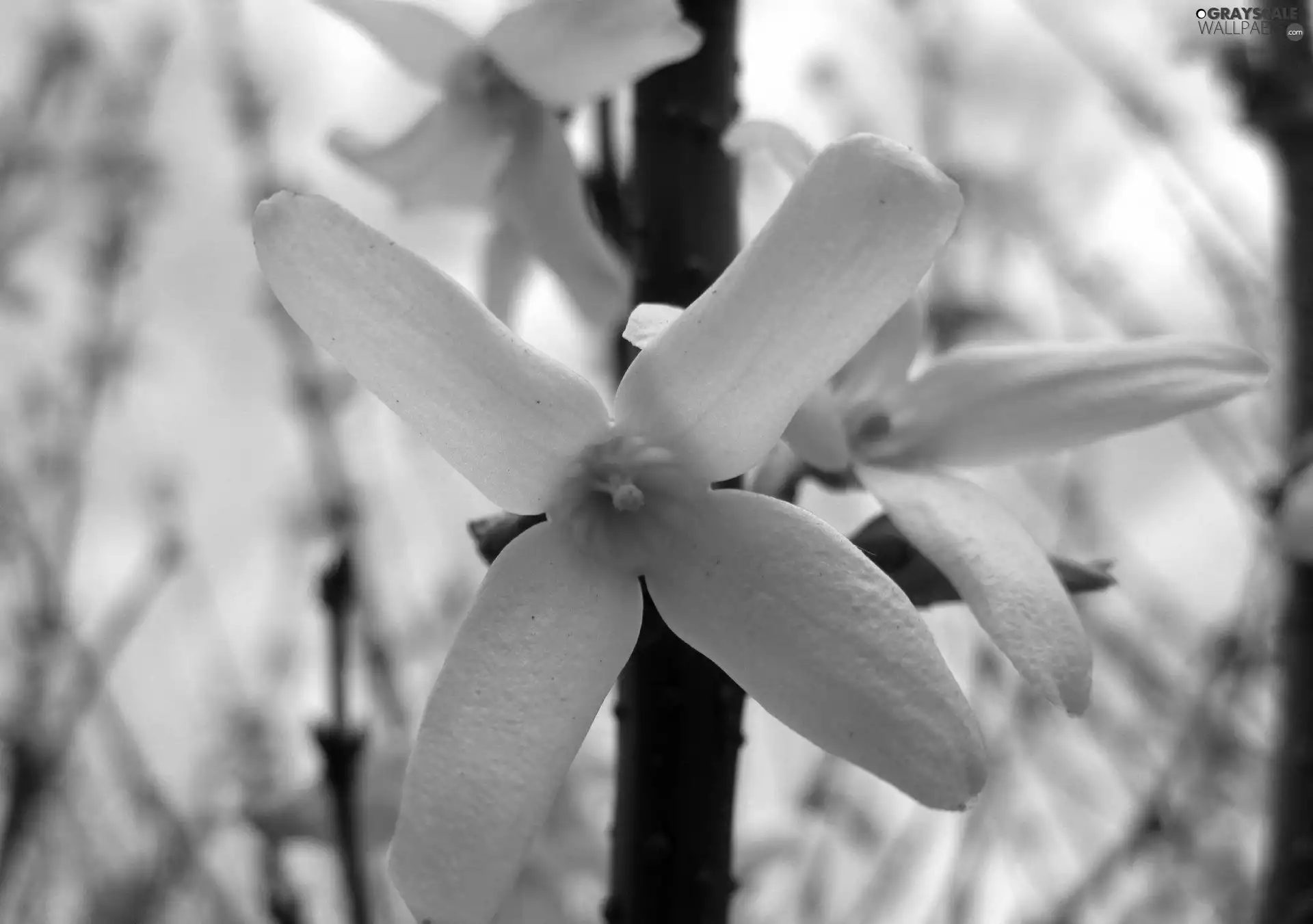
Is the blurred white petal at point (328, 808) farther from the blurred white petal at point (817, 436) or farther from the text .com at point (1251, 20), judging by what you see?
the text .com at point (1251, 20)

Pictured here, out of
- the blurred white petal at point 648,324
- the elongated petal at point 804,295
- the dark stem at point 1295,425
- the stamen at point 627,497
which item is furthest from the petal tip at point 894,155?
the dark stem at point 1295,425

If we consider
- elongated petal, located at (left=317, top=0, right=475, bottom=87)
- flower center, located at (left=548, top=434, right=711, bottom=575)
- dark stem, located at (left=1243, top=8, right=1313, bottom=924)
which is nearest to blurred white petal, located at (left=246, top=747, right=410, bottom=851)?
flower center, located at (left=548, top=434, right=711, bottom=575)

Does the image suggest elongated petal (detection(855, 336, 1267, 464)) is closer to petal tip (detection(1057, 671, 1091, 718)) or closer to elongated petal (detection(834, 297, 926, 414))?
elongated petal (detection(834, 297, 926, 414))

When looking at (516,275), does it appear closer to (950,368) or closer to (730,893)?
(950,368)

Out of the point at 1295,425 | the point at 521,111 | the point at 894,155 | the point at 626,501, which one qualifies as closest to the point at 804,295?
the point at 894,155

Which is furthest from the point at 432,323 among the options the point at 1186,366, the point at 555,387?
the point at 1186,366

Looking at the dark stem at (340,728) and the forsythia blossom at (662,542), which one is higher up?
the forsythia blossom at (662,542)

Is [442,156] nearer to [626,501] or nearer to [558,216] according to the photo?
[558,216]
